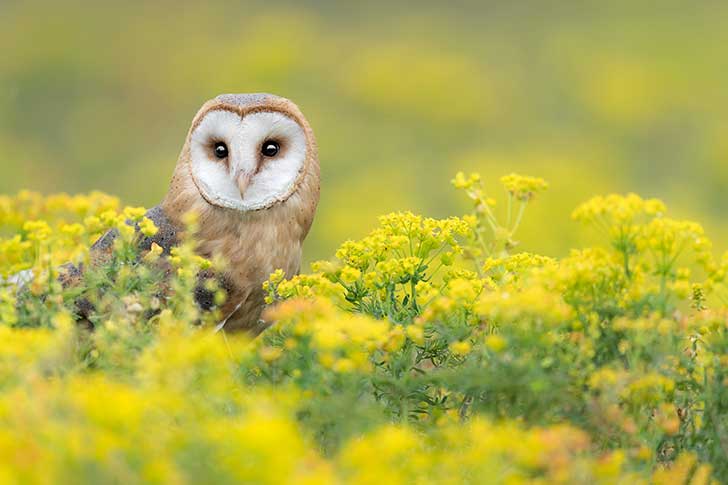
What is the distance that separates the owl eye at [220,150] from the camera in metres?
3.72

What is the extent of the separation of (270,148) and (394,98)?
1285 cm

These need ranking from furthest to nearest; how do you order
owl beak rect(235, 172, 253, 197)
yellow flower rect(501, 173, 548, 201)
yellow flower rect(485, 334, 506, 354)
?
owl beak rect(235, 172, 253, 197), yellow flower rect(501, 173, 548, 201), yellow flower rect(485, 334, 506, 354)

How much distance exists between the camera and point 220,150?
3.73 m

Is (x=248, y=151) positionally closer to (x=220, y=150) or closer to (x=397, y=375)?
(x=220, y=150)

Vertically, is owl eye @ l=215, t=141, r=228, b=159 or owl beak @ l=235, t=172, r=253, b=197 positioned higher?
owl eye @ l=215, t=141, r=228, b=159

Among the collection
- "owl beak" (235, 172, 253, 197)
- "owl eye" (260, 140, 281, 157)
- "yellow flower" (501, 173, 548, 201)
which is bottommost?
"owl beak" (235, 172, 253, 197)

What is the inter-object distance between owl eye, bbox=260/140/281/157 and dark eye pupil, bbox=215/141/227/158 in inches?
4.3

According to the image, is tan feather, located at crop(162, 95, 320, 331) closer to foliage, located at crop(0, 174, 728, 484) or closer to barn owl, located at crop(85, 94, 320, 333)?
barn owl, located at crop(85, 94, 320, 333)

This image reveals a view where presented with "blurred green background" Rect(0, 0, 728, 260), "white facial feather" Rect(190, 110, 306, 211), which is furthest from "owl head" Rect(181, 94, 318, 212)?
"blurred green background" Rect(0, 0, 728, 260)

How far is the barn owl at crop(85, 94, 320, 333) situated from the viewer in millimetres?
3635

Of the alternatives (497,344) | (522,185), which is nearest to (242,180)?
(522,185)

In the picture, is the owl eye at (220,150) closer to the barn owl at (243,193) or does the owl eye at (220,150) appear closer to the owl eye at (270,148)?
the barn owl at (243,193)

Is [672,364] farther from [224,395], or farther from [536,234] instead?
[536,234]

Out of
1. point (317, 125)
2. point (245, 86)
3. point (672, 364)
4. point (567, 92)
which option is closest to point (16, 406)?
point (672, 364)
